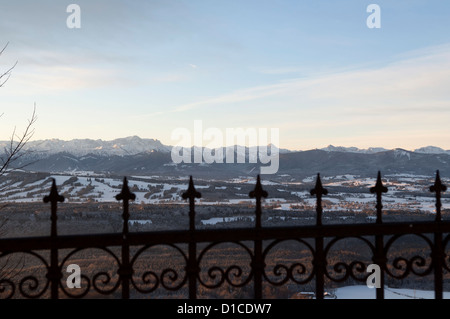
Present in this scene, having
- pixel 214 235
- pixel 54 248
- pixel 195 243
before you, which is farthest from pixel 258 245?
pixel 54 248

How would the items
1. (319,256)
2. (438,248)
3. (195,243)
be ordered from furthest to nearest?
(438,248), (319,256), (195,243)

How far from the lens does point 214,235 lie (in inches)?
151

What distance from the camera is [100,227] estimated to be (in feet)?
164

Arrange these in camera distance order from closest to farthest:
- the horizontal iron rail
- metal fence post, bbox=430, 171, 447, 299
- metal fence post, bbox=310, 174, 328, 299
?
the horizontal iron rail, metal fence post, bbox=310, 174, 328, 299, metal fence post, bbox=430, 171, 447, 299

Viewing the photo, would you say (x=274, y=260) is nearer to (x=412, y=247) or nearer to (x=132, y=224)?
(x=412, y=247)

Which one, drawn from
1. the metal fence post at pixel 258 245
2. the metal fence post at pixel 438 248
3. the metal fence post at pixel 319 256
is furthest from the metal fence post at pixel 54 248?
the metal fence post at pixel 438 248

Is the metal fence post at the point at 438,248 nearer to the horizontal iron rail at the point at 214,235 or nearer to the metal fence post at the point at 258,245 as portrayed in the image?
the horizontal iron rail at the point at 214,235

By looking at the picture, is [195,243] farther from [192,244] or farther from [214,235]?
[214,235]

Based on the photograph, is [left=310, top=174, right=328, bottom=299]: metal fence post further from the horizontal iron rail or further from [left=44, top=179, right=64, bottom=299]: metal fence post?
[left=44, top=179, right=64, bottom=299]: metal fence post

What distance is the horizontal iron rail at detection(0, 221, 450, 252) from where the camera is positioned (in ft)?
11.9

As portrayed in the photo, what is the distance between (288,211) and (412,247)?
29293 mm

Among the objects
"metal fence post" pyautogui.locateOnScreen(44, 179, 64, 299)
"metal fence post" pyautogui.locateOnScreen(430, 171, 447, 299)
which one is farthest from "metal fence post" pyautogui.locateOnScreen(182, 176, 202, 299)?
"metal fence post" pyautogui.locateOnScreen(430, 171, 447, 299)
